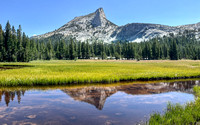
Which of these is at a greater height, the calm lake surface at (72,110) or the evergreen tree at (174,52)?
the evergreen tree at (174,52)

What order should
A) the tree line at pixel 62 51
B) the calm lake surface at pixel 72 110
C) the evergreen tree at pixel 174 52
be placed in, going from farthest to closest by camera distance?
1. the evergreen tree at pixel 174 52
2. the tree line at pixel 62 51
3. the calm lake surface at pixel 72 110

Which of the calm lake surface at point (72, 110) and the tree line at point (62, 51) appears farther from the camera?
the tree line at point (62, 51)

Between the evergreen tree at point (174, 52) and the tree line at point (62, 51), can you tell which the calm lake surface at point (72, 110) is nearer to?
the tree line at point (62, 51)

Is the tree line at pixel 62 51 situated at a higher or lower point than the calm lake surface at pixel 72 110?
higher

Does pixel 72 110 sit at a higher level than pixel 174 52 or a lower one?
lower

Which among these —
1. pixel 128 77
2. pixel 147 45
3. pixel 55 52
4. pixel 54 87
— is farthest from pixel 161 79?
pixel 55 52

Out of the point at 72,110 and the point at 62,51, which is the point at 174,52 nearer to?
the point at 62,51

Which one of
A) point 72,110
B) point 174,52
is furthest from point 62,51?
point 72,110

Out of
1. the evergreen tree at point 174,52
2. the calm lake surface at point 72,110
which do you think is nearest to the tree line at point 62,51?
the evergreen tree at point 174,52

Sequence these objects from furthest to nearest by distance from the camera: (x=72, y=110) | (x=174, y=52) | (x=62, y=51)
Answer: (x=62, y=51) → (x=174, y=52) → (x=72, y=110)

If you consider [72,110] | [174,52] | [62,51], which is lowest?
[72,110]

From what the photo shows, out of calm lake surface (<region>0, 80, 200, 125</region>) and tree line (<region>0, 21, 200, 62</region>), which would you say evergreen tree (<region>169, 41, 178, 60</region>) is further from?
calm lake surface (<region>0, 80, 200, 125</region>)

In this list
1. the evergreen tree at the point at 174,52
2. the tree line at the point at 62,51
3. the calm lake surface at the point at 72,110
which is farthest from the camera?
the evergreen tree at the point at 174,52

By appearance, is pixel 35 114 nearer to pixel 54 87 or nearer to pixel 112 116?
pixel 112 116
